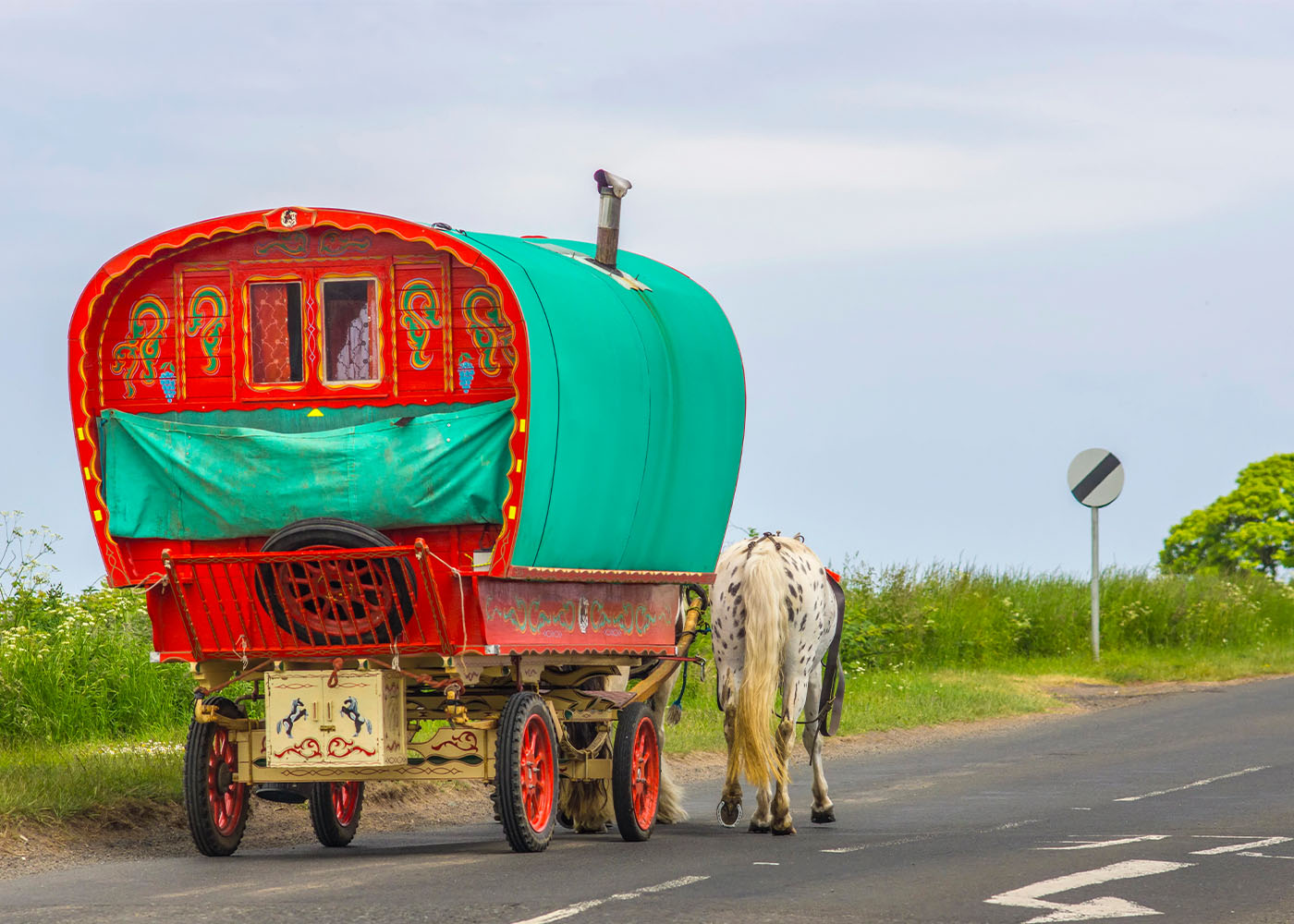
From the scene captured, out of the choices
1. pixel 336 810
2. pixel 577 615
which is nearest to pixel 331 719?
pixel 336 810

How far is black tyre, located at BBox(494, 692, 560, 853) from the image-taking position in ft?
32.8

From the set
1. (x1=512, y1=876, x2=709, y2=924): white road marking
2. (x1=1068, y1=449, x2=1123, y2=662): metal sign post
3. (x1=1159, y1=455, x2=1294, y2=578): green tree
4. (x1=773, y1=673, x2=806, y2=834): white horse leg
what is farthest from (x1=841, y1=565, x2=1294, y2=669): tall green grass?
(x1=1159, y1=455, x2=1294, y2=578): green tree

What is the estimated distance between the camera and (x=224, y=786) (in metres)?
10.6

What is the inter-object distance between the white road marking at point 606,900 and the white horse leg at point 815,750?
3308 millimetres

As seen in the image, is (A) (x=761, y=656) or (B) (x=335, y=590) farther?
(A) (x=761, y=656)

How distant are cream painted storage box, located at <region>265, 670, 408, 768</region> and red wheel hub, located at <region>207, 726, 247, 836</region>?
0.55 meters

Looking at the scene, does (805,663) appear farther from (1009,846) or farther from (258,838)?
(258,838)

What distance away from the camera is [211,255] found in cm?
1055

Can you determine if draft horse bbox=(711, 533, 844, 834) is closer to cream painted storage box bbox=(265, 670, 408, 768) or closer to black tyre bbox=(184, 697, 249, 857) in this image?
cream painted storage box bbox=(265, 670, 408, 768)

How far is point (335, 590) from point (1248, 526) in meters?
53.1

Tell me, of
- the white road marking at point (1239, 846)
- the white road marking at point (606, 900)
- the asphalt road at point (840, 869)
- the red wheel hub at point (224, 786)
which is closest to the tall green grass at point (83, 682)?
the asphalt road at point (840, 869)

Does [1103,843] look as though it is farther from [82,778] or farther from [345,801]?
[82,778]

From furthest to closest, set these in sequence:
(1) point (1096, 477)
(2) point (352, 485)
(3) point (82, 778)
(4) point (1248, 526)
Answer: (4) point (1248, 526) → (1) point (1096, 477) → (3) point (82, 778) → (2) point (352, 485)

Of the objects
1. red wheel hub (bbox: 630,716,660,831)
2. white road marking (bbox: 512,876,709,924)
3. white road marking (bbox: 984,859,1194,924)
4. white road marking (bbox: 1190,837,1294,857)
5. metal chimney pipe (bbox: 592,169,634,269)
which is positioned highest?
metal chimney pipe (bbox: 592,169,634,269)
